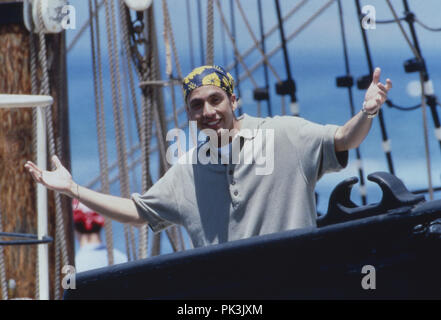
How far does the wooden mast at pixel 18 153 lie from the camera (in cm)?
350

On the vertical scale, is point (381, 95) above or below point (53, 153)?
below

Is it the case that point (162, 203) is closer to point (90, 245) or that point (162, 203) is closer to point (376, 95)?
point (376, 95)

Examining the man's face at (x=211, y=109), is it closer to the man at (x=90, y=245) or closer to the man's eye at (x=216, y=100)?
the man's eye at (x=216, y=100)

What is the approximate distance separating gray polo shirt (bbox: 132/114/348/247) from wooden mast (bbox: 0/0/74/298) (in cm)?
101

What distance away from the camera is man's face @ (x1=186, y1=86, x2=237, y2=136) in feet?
8.55

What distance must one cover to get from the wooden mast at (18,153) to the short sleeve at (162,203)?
2.83 feet

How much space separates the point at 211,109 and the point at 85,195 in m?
0.44

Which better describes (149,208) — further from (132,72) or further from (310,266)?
(132,72)

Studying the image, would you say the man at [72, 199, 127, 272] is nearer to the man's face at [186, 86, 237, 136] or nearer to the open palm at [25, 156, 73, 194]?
the open palm at [25, 156, 73, 194]

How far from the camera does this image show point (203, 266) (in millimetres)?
2357

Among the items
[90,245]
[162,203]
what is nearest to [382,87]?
[162,203]

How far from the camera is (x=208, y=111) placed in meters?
2.60
